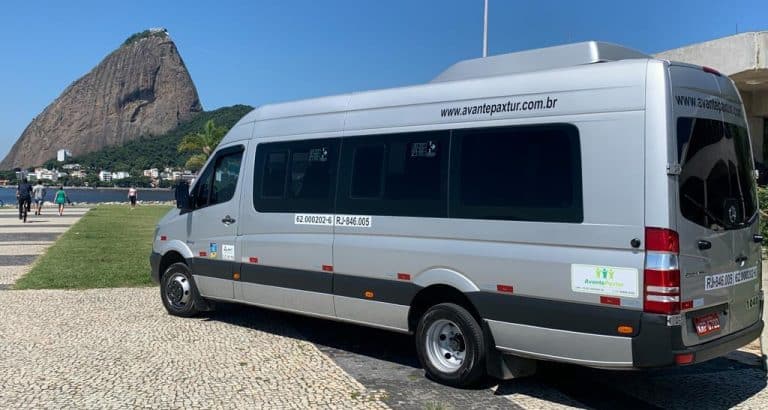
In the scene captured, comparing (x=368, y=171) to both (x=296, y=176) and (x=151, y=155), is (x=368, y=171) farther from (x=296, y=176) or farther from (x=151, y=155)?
(x=151, y=155)

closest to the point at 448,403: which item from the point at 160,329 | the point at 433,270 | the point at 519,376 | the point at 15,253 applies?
the point at 519,376

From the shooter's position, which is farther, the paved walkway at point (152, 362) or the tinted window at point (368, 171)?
the tinted window at point (368, 171)

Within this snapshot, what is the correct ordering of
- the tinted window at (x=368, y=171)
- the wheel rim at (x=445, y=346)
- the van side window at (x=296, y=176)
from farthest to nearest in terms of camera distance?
1. the van side window at (x=296, y=176)
2. the tinted window at (x=368, y=171)
3. the wheel rim at (x=445, y=346)

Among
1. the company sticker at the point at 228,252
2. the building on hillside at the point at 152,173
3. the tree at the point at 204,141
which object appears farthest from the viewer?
the building on hillside at the point at 152,173

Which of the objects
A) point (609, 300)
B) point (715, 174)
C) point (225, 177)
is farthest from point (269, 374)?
point (715, 174)

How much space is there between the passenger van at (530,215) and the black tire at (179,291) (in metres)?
1.56

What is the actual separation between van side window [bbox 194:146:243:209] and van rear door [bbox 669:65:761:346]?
5.00 metres

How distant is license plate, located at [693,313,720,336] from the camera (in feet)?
16.6

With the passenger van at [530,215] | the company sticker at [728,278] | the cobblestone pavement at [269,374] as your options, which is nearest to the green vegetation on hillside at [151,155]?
the cobblestone pavement at [269,374]

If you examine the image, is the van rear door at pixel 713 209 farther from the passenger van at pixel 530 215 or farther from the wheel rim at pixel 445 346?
the wheel rim at pixel 445 346

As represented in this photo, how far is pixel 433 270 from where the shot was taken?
604 cm

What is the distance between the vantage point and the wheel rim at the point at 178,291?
A: 8859mm

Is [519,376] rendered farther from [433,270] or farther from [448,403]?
[433,270]

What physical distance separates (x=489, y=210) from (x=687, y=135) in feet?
5.16
